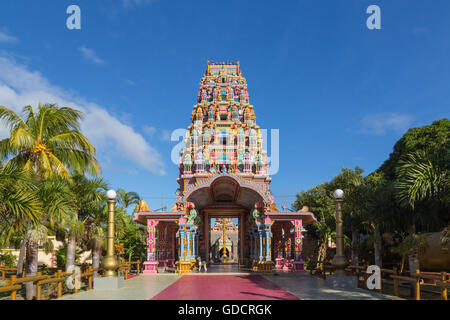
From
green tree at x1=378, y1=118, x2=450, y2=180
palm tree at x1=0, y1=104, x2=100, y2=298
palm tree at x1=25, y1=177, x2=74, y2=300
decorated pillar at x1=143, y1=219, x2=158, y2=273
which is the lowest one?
decorated pillar at x1=143, y1=219, x2=158, y2=273

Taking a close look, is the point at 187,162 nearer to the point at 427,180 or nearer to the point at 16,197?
the point at 16,197

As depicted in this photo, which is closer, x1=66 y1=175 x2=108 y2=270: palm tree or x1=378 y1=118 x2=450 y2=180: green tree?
x1=66 y1=175 x2=108 y2=270: palm tree

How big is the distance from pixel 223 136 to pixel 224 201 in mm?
7485

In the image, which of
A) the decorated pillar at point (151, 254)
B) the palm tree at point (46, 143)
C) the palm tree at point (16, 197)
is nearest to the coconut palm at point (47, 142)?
the palm tree at point (46, 143)

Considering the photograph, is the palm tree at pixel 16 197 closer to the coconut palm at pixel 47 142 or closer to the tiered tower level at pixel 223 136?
the coconut palm at pixel 47 142

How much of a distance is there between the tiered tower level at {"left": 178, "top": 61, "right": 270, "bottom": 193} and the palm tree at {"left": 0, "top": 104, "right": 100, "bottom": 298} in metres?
17.2

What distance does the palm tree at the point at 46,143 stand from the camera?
14156 mm

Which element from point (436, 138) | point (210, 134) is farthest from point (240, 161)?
point (436, 138)

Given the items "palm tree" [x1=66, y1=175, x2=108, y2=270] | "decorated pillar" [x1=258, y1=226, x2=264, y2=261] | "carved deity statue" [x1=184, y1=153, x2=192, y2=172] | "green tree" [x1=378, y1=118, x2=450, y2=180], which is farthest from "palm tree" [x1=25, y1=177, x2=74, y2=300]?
"green tree" [x1=378, y1=118, x2=450, y2=180]

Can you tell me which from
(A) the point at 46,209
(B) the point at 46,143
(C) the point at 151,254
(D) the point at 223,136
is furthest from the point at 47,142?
(D) the point at 223,136

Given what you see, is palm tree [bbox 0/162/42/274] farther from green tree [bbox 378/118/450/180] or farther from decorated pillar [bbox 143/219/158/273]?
green tree [bbox 378/118/450/180]

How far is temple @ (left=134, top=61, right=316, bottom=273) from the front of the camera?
906 inches
